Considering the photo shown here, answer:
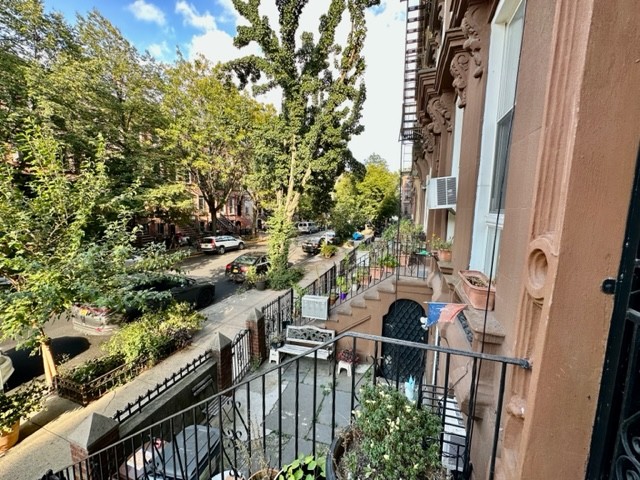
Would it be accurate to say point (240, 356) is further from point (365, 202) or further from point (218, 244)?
point (365, 202)

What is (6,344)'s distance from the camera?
7.49 m

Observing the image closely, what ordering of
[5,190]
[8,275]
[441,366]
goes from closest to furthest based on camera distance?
[441,366], [5,190], [8,275]

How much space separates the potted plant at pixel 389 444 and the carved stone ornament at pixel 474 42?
360 centimetres

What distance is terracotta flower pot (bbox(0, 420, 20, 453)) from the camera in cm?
427

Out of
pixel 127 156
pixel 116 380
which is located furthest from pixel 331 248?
pixel 116 380

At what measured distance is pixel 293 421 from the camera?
518 cm

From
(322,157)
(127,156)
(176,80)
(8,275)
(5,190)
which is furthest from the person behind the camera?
(176,80)

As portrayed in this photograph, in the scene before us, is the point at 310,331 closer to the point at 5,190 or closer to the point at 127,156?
the point at 5,190

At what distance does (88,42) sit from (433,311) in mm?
19278

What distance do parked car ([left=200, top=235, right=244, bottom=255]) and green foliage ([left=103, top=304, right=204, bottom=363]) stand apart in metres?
12.8

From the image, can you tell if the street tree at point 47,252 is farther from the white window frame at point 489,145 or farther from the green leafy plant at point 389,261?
the white window frame at point 489,145

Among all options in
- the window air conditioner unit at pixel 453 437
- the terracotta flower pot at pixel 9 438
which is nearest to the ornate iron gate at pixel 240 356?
the terracotta flower pot at pixel 9 438

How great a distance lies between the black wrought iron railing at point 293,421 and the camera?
2.05m

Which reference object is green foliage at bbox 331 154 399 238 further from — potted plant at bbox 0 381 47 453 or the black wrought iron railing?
potted plant at bbox 0 381 47 453
